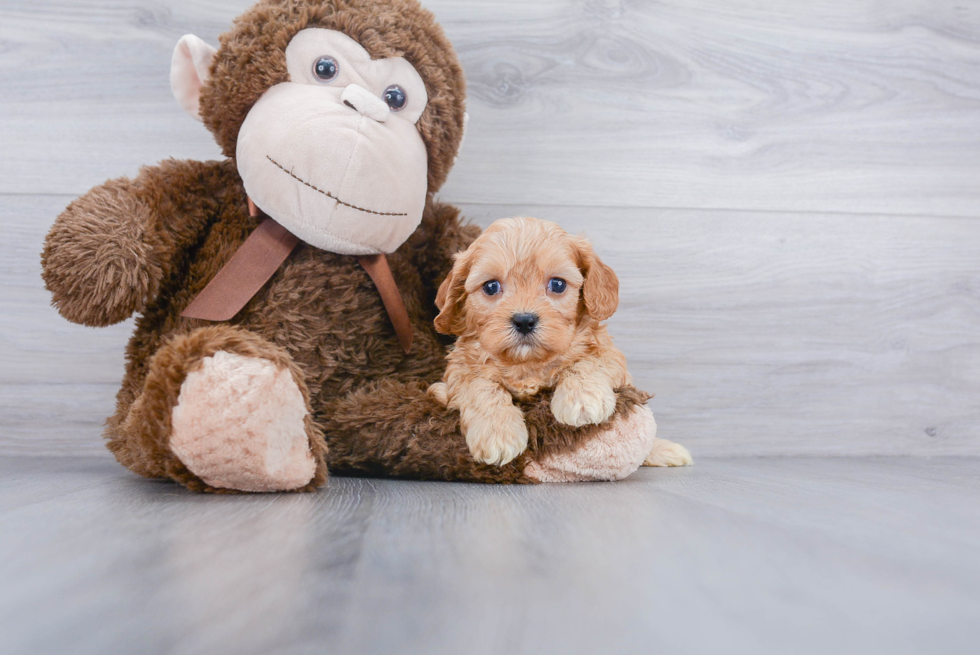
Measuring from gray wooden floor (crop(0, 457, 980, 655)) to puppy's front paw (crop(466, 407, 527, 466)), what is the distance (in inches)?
2.1

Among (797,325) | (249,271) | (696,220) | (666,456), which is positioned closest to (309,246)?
(249,271)

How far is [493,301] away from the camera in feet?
2.76

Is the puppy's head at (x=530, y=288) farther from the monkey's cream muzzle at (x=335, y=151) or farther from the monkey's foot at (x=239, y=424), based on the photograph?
the monkey's foot at (x=239, y=424)

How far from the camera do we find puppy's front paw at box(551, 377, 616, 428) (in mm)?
804

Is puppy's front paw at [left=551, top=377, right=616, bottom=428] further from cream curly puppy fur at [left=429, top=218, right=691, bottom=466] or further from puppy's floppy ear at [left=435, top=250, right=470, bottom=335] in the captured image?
puppy's floppy ear at [left=435, top=250, right=470, bottom=335]

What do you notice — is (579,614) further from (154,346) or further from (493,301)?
(154,346)

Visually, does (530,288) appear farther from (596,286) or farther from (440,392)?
(440,392)

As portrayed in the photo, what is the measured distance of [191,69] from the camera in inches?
36.9

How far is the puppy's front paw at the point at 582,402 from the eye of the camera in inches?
31.6

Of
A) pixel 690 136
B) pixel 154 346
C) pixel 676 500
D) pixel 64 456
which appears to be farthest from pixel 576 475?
pixel 64 456

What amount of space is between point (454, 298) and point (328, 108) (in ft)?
1.01

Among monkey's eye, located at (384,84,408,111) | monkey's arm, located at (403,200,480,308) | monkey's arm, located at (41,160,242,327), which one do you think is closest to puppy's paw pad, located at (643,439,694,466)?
monkey's arm, located at (403,200,480,308)

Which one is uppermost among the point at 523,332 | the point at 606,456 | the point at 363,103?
the point at 363,103

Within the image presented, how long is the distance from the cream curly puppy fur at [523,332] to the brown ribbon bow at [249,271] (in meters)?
0.19
